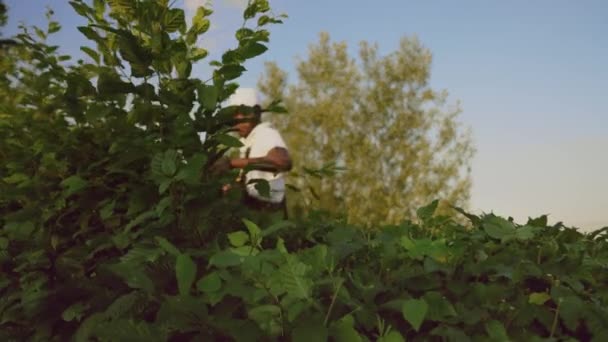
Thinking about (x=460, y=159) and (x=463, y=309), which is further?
(x=460, y=159)

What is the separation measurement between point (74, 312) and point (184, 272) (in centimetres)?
101

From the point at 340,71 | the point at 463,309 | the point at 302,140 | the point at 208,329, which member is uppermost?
the point at 340,71

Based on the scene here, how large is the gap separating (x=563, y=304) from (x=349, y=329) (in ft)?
2.62

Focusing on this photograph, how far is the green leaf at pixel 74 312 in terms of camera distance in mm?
2455

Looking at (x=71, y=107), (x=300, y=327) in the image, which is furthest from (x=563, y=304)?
(x=71, y=107)

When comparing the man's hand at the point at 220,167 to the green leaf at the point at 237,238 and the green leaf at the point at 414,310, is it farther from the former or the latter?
the green leaf at the point at 414,310

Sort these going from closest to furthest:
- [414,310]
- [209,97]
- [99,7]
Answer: [414,310]
[209,97]
[99,7]

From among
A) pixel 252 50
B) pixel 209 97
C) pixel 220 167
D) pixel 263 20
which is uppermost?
pixel 263 20

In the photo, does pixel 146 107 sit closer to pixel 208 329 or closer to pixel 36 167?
pixel 208 329

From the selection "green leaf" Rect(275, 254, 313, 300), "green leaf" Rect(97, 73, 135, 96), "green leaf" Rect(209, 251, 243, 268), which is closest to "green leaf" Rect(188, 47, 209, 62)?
"green leaf" Rect(97, 73, 135, 96)

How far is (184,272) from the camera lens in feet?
5.51

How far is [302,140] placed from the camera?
27.0 m

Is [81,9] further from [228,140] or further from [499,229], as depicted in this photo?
[499,229]

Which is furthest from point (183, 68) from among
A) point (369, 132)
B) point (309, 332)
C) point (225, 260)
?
point (369, 132)
